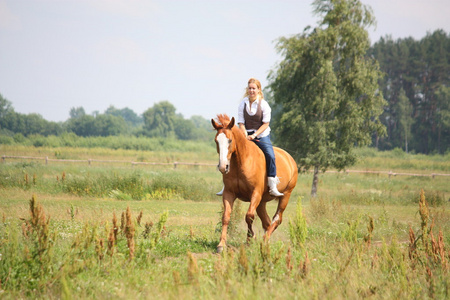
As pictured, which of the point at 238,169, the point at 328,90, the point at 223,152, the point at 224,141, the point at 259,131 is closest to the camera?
the point at 223,152

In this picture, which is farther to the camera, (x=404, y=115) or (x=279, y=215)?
(x=404, y=115)

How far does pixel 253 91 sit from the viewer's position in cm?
773

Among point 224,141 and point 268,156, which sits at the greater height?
point 224,141

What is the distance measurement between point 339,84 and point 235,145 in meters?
17.7

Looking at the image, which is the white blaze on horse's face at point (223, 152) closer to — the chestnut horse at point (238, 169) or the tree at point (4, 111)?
the chestnut horse at point (238, 169)

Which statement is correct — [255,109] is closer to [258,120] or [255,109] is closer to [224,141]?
[258,120]

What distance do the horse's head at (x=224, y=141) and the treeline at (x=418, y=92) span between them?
2544 inches

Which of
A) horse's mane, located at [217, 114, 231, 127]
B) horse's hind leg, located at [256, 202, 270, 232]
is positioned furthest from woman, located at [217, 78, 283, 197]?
horse's mane, located at [217, 114, 231, 127]

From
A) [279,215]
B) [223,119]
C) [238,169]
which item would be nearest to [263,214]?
[279,215]

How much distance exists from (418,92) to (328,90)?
5753 cm

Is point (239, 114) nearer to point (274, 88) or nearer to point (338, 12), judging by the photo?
point (274, 88)

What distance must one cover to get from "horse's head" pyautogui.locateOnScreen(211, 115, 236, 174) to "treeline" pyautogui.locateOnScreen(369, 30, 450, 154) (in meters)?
64.6

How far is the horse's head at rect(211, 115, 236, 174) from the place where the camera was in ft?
20.6

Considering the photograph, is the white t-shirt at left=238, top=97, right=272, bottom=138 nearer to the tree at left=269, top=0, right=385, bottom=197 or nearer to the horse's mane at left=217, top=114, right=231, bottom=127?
the horse's mane at left=217, top=114, right=231, bottom=127
